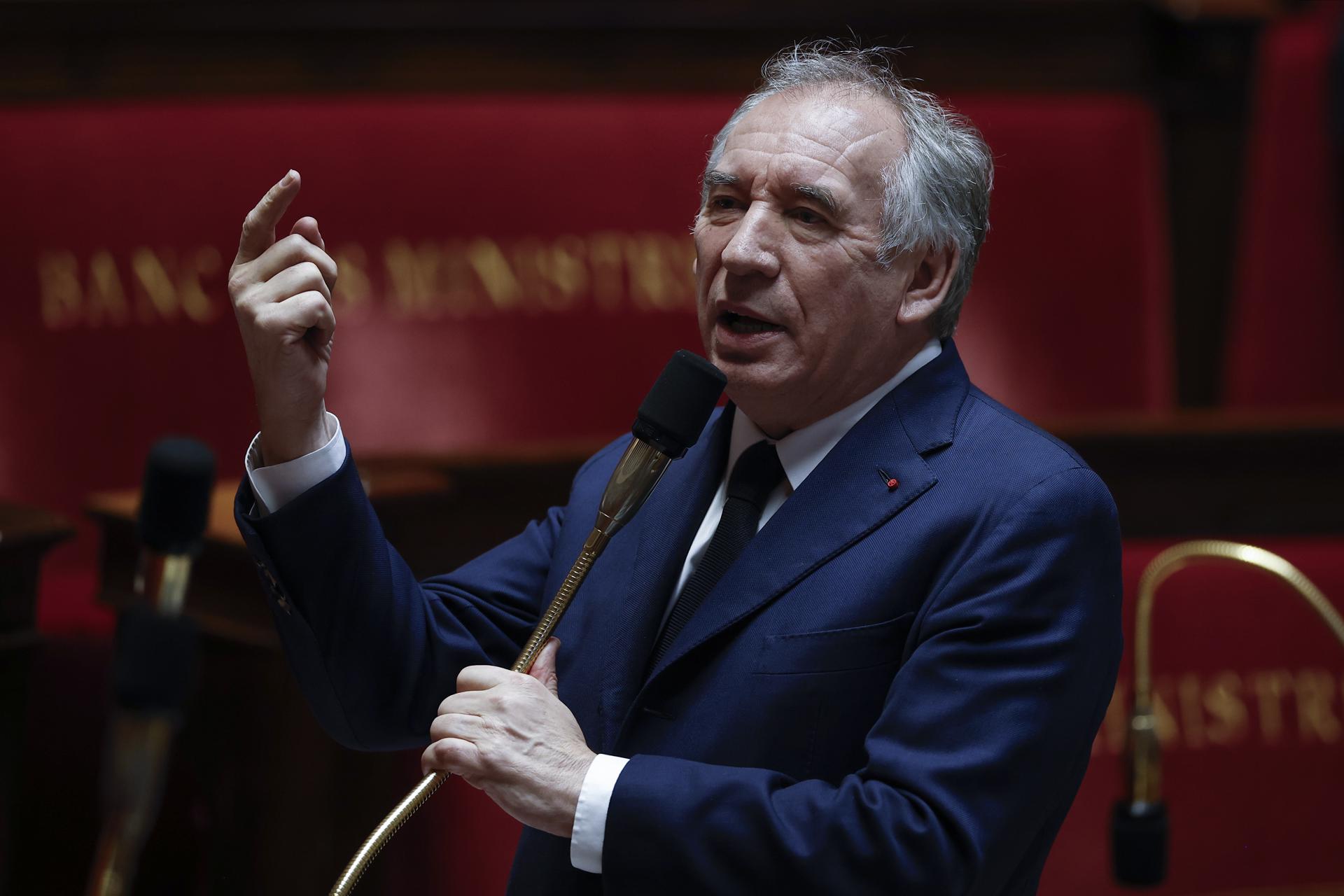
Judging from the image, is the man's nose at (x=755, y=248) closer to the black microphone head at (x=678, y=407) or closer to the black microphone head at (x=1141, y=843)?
the black microphone head at (x=678, y=407)

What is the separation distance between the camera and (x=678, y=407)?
Answer: 97 cm

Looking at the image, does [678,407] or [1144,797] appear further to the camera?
[1144,797]

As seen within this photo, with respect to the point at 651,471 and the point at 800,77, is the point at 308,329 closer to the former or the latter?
the point at 651,471

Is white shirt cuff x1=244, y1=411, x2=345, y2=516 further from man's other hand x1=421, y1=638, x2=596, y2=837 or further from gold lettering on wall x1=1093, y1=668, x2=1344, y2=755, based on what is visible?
gold lettering on wall x1=1093, y1=668, x2=1344, y2=755

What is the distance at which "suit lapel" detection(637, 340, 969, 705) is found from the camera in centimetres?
101

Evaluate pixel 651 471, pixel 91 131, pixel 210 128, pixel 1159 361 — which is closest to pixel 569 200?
pixel 210 128

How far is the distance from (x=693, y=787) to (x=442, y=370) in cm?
178

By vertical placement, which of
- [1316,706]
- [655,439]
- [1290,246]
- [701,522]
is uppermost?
[655,439]

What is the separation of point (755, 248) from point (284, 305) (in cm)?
32

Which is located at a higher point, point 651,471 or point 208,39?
point 208,39

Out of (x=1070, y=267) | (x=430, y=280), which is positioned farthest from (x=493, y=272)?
(x=1070, y=267)

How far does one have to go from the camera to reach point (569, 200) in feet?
8.72

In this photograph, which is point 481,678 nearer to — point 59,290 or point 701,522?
point 701,522

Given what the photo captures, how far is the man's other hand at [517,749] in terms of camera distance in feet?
2.93
